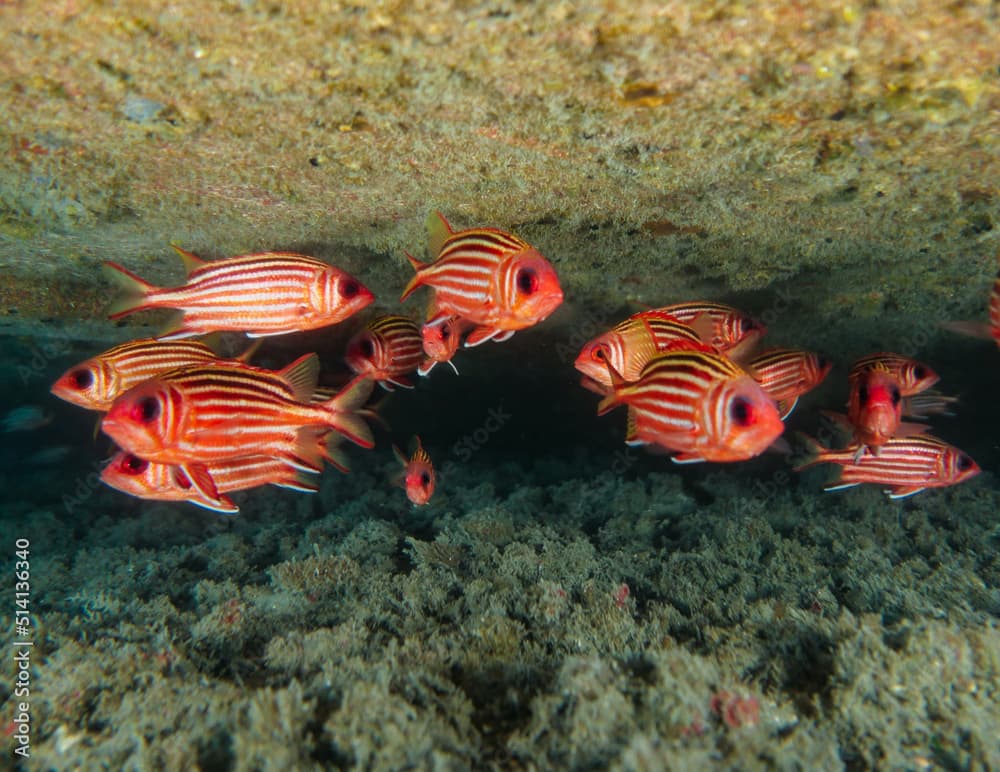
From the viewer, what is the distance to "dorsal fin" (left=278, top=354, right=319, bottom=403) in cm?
312

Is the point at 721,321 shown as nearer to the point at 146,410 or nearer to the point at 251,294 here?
the point at 251,294

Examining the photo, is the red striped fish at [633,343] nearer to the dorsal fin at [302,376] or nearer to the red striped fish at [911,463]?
the dorsal fin at [302,376]

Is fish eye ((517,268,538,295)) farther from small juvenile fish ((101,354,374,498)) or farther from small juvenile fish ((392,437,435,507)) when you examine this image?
small juvenile fish ((392,437,435,507))

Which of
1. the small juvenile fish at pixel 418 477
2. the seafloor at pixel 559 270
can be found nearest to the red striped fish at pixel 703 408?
the seafloor at pixel 559 270

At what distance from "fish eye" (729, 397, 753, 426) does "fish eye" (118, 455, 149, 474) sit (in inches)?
145

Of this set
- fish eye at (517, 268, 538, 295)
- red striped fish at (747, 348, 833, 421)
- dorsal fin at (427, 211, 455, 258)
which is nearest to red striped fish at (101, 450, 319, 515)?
dorsal fin at (427, 211, 455, 258)

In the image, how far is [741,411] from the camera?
2484 mm

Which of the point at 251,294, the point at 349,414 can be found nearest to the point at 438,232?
the point at 251,294

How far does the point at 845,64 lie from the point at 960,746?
9.52 ft

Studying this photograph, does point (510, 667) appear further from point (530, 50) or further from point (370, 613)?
point (530, 50)

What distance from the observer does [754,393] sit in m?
2.50

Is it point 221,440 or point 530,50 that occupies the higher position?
point 530,50

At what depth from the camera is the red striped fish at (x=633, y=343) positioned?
10.7ft

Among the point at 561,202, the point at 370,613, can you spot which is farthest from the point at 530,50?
the point at 370,613
